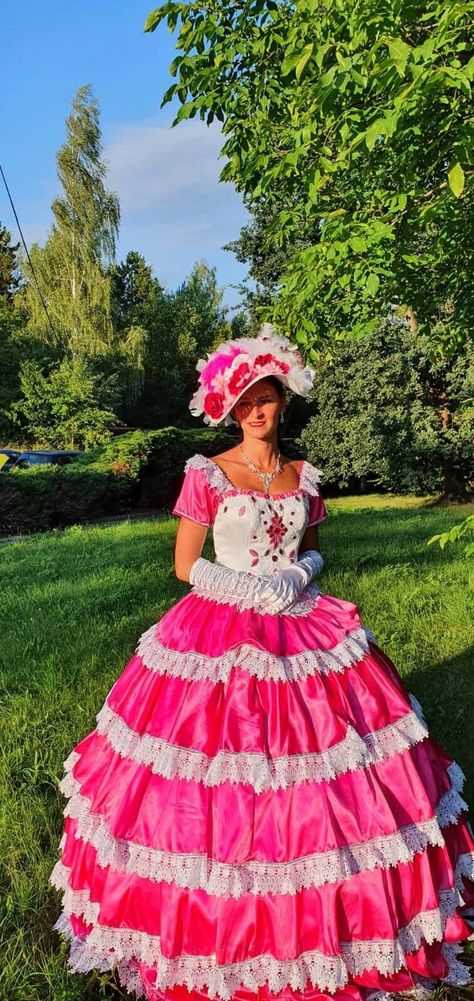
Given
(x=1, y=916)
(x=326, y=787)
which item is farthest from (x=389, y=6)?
(x=1, y=916)

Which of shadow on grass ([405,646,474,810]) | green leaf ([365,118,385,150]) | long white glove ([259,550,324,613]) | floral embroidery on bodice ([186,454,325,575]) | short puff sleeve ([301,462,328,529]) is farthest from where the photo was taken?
shadow on grass ([405,646,474,810])

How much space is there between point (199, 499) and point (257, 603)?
484 millimetres

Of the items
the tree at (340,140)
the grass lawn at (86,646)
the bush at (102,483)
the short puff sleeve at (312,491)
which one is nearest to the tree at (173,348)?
the bush at (102,483)

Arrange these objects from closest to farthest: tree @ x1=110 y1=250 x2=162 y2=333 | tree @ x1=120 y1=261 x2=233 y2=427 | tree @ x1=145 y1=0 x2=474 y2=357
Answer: tree @ x1=145 y1=0 x2=474 y2=357, tree @ x1=120 y1=261 x2=233 y2=427, tree @ x1=110 y1=250 x2=162 y2=333

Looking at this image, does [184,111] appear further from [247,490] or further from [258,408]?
[247,490]

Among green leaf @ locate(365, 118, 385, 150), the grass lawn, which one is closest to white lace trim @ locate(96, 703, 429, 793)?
the grass lawn

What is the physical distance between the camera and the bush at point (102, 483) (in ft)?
47.9

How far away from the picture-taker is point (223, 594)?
2.81 metres

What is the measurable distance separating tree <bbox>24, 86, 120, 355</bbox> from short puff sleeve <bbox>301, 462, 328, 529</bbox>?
1074 inches

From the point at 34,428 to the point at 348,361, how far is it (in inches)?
451

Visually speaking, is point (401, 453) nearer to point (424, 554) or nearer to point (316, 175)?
point (424, 554)

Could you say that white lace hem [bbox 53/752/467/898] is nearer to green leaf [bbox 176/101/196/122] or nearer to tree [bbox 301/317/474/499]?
green leaf [bbox 176/101/196/122]

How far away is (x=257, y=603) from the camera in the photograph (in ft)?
9.05

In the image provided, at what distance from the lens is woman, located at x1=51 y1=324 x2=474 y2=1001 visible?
2.32 metres
